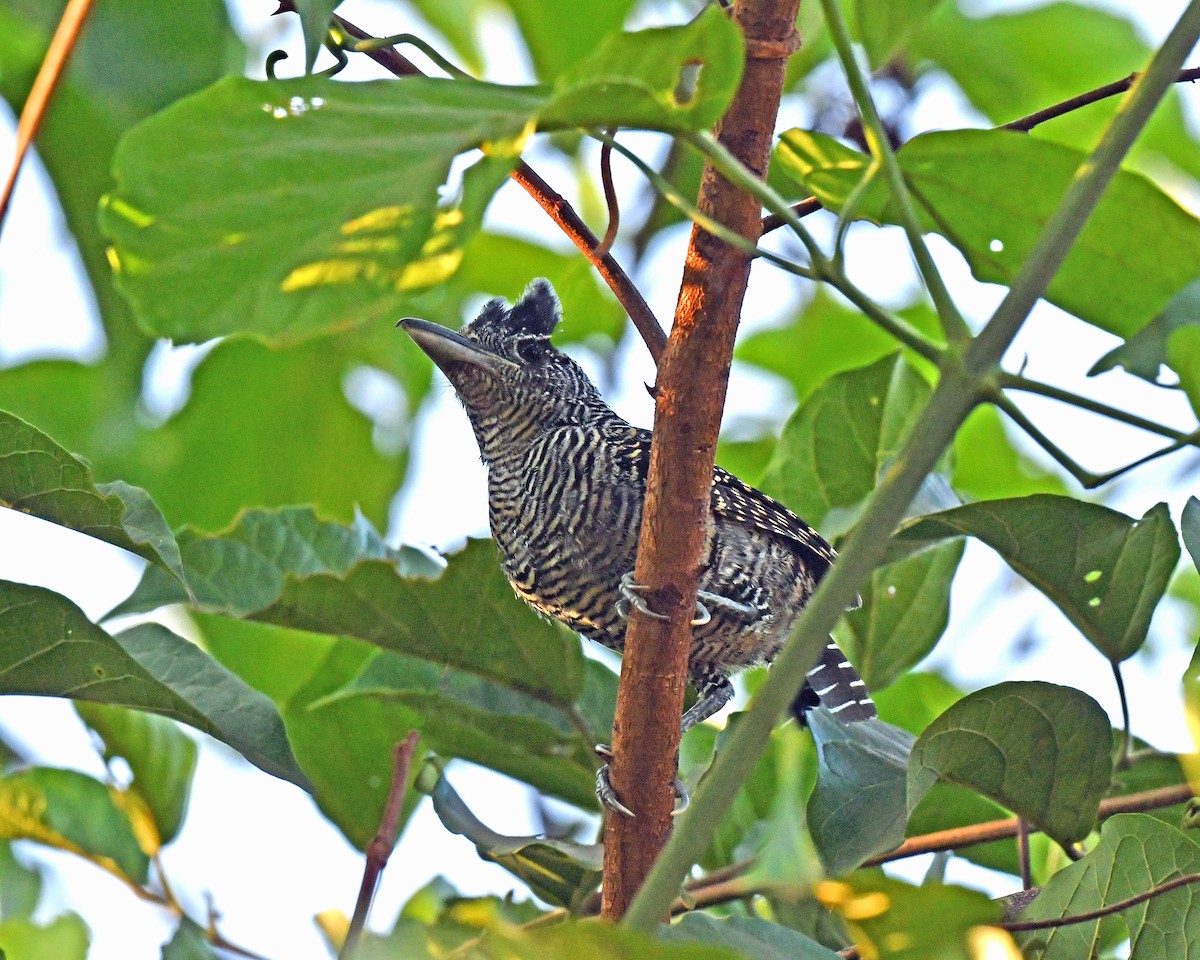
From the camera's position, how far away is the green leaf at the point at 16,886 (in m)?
2.04

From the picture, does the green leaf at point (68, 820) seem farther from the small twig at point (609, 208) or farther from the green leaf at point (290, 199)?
the green leaf at point (290, 199)

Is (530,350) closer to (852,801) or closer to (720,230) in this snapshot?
(852,801)

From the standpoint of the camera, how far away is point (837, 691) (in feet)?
9.70

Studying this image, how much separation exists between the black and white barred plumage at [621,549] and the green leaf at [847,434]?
11cm

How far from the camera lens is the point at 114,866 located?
83.5 inches

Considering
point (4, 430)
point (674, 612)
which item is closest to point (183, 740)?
point (4, 430)

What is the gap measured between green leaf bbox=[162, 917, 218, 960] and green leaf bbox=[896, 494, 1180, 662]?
1.09 meters

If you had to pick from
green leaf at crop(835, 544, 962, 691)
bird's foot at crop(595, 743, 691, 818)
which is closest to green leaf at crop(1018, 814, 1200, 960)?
bird's foot at crop(595, 743, 691, 818)

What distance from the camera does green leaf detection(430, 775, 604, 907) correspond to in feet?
6.38

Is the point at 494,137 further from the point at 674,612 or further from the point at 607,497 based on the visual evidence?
the point at 607,497

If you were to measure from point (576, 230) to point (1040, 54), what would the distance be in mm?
1648

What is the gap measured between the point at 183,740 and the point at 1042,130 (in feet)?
6.89

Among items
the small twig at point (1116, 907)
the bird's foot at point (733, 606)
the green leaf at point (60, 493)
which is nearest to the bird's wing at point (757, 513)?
the bird's foot at point (733, 606)

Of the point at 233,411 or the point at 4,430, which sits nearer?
the point at 4,430
